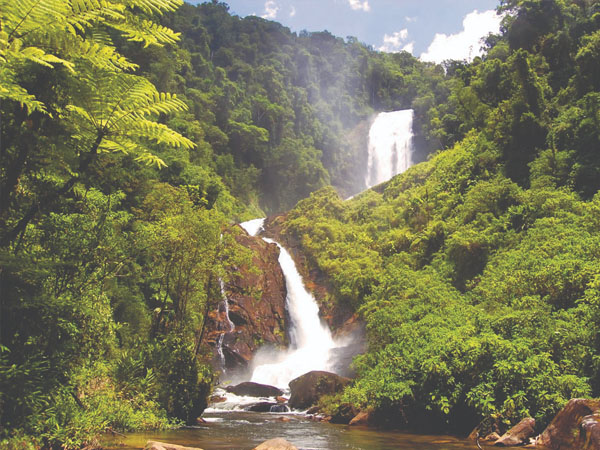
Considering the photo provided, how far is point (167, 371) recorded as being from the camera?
37.9 feet

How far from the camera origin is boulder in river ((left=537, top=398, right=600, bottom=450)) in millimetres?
6984

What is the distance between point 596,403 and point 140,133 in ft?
26.2

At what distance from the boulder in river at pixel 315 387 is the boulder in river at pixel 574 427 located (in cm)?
921

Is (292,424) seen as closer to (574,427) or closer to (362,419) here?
(362,419)

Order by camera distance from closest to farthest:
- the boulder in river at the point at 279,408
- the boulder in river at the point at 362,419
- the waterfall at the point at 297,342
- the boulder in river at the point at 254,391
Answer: the boulder in river at the point at 362,419, the boulder in river at the point at 279,408, the boulder in river at the point at 254,391, the waterfall at the point at 297,342

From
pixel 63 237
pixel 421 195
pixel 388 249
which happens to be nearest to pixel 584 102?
pixel 421 195

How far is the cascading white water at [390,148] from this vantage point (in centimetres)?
4997

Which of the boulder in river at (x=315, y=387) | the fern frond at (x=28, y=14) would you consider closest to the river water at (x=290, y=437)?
the boulder in river at (x=315, y=387)

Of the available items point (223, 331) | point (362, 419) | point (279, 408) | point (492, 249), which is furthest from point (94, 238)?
point (223, 331)

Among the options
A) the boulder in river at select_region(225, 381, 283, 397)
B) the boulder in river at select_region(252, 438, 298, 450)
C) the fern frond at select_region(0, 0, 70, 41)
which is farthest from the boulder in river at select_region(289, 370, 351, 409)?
the fern frond at select_region(0, 0, 70, 41)

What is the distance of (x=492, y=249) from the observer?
18766 millimetres

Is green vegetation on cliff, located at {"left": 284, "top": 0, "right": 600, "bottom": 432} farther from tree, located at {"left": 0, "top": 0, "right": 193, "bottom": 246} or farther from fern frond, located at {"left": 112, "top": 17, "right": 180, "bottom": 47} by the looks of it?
fern frond, located at {"left": 112, "top": 17, "right": 180, "bottom": 47}

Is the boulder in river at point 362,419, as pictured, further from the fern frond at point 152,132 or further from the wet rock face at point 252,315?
the fern frond at point 152,132

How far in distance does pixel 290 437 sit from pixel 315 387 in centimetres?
642
